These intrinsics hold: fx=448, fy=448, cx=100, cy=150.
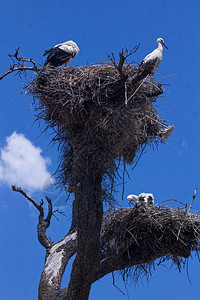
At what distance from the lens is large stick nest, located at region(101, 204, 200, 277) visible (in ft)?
18.9

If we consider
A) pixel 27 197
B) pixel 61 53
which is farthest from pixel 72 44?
pixel 27 197

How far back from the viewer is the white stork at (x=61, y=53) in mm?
7552

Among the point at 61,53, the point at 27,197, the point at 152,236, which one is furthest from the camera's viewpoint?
the point at 61,53

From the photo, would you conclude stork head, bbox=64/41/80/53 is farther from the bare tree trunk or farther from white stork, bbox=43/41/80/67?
the bare tree trunk

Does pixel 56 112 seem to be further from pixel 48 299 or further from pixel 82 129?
pixel 48 299

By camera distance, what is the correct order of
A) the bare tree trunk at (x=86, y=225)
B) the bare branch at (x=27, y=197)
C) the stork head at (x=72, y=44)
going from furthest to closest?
the stork head at (x=72, y=44) < the bare branch at (x=27, y=197) < the bare tree trunk at (x=86, y=225)

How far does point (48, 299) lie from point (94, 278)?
74cm

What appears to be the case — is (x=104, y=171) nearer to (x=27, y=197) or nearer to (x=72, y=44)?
(x=27, y=197)

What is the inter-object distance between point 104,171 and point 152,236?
108cm

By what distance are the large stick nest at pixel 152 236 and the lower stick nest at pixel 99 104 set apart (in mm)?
826

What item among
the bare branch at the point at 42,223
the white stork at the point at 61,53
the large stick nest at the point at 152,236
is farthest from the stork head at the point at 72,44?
the large stick nest at the point at 152,236

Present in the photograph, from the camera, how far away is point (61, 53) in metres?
7.78

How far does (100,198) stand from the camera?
5766 millimetres

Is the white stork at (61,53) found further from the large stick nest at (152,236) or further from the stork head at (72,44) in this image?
the large stick nest at (152,236)
